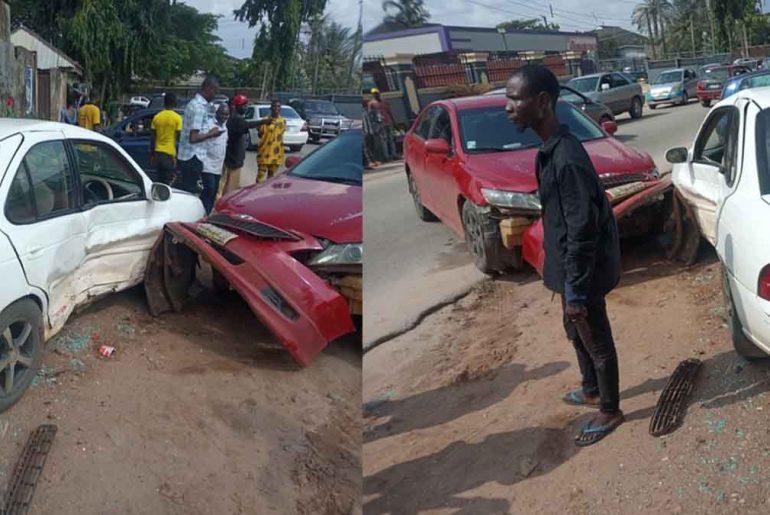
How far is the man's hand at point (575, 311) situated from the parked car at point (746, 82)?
51.5 inches

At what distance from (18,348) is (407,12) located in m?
1.11

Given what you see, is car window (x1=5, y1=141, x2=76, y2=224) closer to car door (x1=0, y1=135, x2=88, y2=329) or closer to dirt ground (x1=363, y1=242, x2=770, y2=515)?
car door (x1=0, y1=135, x2=88, y2=329)

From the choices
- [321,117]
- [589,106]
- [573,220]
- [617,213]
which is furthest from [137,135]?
[589,106]

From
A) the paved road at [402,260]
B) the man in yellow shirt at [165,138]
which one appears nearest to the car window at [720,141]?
the paved road at [402,260]

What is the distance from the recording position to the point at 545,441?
2.46 metres

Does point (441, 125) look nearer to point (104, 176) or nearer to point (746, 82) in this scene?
point (104, 176)

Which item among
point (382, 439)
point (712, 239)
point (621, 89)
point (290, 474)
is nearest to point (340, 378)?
point (290, 474)

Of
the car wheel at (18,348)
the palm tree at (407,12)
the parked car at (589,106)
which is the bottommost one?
the car wheel at (18,348)

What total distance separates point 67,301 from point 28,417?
23cm

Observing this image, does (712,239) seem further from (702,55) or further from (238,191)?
(238,191)

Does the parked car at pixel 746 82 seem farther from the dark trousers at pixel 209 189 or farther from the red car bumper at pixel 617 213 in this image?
the dark trousers at pixel 209 189

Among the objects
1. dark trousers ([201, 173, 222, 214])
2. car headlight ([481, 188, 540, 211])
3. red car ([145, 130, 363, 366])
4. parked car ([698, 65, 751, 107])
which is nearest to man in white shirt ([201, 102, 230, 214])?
dark trousers ([201, 173, 222, 214])

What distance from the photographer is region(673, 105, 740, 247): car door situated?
2645 mm

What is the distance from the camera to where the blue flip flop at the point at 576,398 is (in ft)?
8.43
